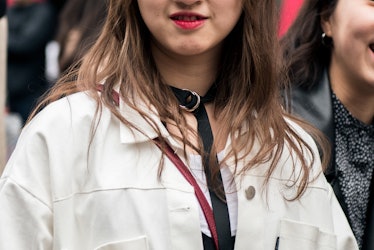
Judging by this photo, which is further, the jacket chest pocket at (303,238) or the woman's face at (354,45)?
the woman's face at (354,45)

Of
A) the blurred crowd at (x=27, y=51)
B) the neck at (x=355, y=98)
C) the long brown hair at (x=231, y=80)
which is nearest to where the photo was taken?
the long brown hair at (x=231, y=80)

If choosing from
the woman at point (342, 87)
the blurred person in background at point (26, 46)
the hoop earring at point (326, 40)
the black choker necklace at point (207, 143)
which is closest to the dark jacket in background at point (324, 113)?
the woman at point (342, 87)

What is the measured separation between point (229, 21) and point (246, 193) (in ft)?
1.67

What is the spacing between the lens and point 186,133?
320cm

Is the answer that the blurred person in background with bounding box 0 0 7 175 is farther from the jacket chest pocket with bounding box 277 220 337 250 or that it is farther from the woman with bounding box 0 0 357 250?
the jacket chest pocket with bounding box 277 220 337 250

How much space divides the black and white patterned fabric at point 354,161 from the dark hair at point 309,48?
0.45 feet

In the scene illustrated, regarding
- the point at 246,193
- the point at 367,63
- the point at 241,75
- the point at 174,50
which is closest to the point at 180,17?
the point at 174,50

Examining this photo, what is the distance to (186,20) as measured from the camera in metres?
3.16

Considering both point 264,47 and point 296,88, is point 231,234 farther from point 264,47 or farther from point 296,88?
point 296,88

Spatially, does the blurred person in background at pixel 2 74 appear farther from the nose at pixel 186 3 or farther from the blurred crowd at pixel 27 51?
the blurred crowd at pixel 27 51

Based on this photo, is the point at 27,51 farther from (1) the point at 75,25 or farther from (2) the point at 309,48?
(2) the point at 309,48

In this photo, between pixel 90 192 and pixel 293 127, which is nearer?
pixel 90 192

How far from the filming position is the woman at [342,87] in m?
3.88

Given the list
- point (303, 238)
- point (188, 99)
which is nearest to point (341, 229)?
point (303, 238)
